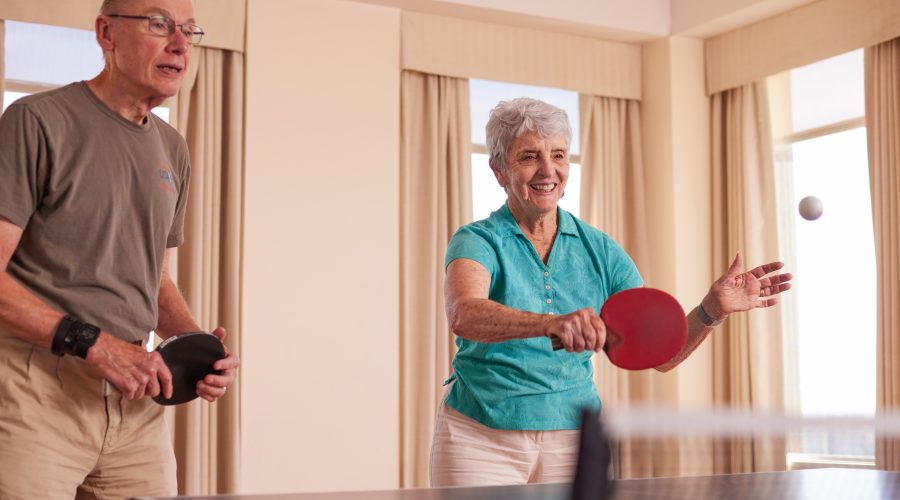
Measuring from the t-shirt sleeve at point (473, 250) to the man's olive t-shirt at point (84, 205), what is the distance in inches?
27.9

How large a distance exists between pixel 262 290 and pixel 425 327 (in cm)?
93

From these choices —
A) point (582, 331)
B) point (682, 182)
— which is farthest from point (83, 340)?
point (682, 182)

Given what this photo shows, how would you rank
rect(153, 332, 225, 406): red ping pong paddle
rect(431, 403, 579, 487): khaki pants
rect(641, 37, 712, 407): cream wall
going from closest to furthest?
rect(153, 332, 225, 406): red ping pong paddle
rect(431, 403, 579, 487): khaki pants
rect(641, 37, 712, 407): cream wall

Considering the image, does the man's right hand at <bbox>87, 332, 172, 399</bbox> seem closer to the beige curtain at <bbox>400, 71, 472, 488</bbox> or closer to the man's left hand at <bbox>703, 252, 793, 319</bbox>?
the man's left hand at <bbox>703, 252, 793, 319</bbox>

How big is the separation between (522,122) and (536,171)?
0.45 ft

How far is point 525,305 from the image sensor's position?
2.50 meters

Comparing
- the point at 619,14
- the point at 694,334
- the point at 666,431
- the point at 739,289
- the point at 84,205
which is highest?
the point at 619,14

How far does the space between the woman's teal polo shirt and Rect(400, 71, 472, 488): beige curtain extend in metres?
2.93

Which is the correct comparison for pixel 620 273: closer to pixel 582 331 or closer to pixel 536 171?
pixel 536 171

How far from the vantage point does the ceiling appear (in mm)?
5645

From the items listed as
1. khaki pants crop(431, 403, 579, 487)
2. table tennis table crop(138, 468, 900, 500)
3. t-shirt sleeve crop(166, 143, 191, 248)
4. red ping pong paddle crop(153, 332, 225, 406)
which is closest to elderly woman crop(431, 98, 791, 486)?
khaki pants crop(431, 403, 579, 487)

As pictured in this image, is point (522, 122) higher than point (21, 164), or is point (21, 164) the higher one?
point (522, 122)

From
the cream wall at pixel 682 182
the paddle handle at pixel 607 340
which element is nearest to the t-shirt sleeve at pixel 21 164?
the paddle handle at pixel 607 340

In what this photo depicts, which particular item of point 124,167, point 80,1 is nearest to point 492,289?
point 124,167
